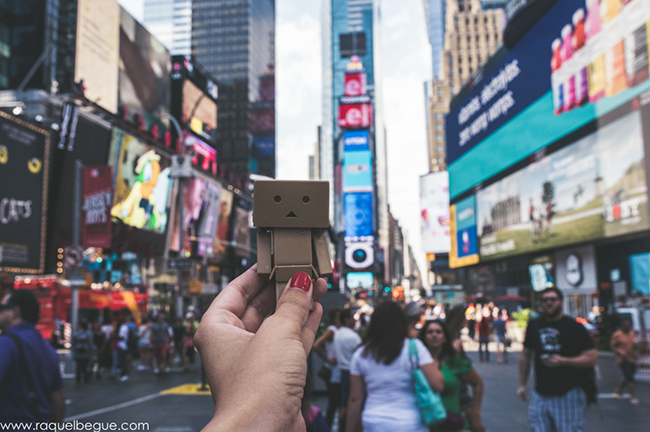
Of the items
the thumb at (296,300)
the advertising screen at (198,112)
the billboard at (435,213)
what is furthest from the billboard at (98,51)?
the thumb at (296,300)

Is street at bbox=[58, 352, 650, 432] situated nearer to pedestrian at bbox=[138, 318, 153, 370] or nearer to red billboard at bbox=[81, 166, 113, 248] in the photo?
pedestrian at bbox=[138, 318, 153, 370]

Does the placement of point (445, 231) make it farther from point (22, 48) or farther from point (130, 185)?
point (22, 48)

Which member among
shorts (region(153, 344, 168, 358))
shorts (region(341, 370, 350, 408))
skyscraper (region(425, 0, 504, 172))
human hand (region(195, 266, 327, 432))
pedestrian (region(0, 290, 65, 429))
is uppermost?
skyscraper (region(425, 0, 504, 172))

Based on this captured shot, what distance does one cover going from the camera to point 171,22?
6678 inches

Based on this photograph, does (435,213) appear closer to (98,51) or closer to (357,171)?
(357,171)

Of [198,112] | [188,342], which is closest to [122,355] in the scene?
[188,342]

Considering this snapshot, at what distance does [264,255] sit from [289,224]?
0.12 metres

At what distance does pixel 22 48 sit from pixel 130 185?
13.5 meters

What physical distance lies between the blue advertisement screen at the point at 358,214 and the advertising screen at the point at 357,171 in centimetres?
99

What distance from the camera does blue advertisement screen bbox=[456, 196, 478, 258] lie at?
187ft

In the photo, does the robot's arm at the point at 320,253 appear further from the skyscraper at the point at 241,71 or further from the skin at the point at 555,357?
the skyscraper at the point at 241,71

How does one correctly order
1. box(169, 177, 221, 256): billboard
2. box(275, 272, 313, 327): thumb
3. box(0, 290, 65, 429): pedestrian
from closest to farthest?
box(275, 272, 313, 327): thumb < box(0, 290, 65, 429): pedestrian < box(169, 177, 221, 256): billboard

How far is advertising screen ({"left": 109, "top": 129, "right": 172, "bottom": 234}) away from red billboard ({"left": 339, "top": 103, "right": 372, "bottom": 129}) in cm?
2063

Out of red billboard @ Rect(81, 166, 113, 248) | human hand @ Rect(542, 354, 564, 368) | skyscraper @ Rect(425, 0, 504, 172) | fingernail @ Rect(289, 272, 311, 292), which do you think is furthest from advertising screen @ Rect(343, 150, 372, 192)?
fingernail @ Rect(289, 272, 311, 292)
